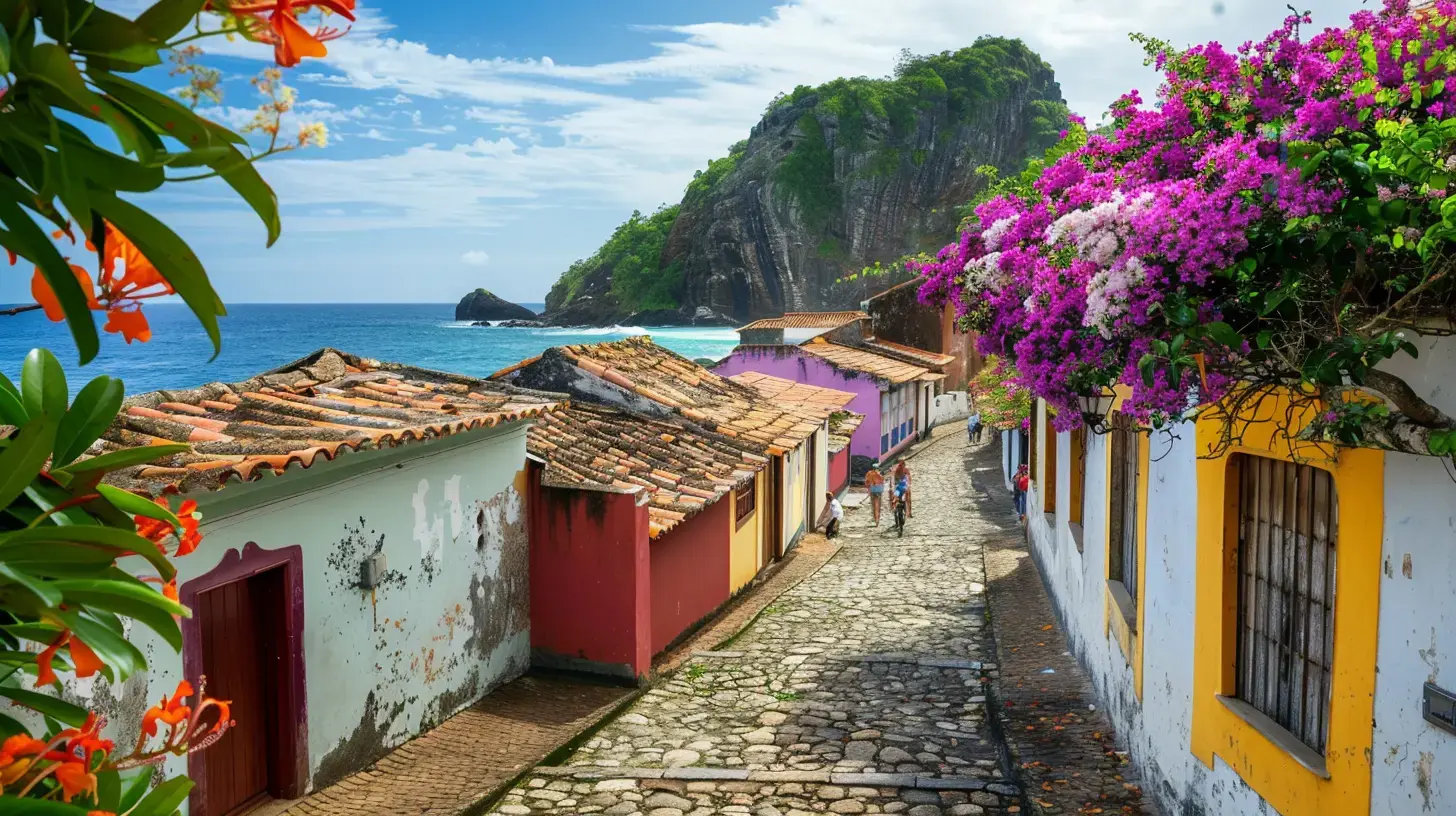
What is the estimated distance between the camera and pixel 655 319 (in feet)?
412

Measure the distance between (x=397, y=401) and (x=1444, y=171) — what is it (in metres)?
8.11

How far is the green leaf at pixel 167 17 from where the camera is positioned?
1.44 metres

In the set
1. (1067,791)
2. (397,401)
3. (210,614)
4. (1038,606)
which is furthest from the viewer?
(1038,606)

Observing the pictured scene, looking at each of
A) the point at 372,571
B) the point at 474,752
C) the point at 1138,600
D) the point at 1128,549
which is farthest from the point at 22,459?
the point at 1128,549

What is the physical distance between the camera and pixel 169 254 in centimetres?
143

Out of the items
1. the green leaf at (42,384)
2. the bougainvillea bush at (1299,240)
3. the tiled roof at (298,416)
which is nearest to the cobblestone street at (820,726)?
the tiled roof at (298,416)

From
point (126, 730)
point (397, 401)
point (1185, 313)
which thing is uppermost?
point (1185, 313)

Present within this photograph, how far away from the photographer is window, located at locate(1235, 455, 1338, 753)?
4738 millimetres

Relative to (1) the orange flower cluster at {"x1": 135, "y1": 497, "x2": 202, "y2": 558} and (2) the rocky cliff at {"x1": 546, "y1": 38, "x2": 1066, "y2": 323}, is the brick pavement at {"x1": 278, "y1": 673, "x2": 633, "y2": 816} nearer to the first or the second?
(1) the orange flower cluster at {"x1": 135, "y1": 497, "x2": 202, "y2": 558}

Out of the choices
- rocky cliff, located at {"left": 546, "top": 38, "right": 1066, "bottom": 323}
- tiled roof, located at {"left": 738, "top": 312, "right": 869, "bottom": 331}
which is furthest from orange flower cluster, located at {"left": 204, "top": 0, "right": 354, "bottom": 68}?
rocky cliff, located at {"left": 546, "top": 38, "right": 1066, "bottom": 323}

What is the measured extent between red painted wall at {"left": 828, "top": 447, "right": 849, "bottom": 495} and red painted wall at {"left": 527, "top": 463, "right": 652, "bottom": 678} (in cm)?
1541

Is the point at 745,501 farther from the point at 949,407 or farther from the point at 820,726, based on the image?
the point at 949,407

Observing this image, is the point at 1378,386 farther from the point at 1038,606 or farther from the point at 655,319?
the point at 655,319

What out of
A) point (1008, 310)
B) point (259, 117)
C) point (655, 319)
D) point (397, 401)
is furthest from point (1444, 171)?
point (655, 319)
